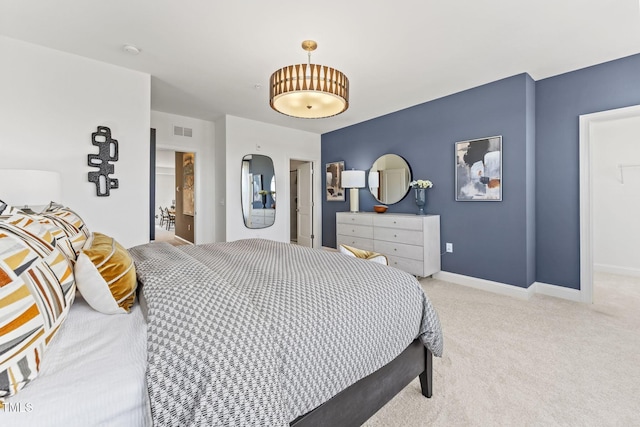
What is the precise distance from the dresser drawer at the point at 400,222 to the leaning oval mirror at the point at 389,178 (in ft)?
2.10

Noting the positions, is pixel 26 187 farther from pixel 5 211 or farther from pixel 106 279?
pixel 106 279

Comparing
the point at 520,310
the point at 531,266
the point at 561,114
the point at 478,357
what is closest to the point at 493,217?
the point at 531,266

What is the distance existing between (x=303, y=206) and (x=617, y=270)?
17.3ft

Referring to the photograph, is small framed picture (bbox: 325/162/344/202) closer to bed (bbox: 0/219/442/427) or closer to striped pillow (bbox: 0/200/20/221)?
bed (bbox: 0/219/442/427)

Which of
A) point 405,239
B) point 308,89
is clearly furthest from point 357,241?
point 308,89

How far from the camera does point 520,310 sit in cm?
282

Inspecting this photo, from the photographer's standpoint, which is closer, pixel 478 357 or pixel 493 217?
pixel 478 357

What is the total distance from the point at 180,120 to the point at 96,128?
1940 mm

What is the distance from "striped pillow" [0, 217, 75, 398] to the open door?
522cm

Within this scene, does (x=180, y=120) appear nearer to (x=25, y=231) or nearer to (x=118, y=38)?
(x=118, y=38)

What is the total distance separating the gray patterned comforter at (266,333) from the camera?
0.73 meters

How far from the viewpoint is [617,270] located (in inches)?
157

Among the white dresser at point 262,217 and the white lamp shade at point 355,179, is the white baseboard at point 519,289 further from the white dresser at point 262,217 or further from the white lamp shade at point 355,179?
the white dresser at point 262,217

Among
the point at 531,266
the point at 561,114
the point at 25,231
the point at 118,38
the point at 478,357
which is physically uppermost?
the point at 118,38
